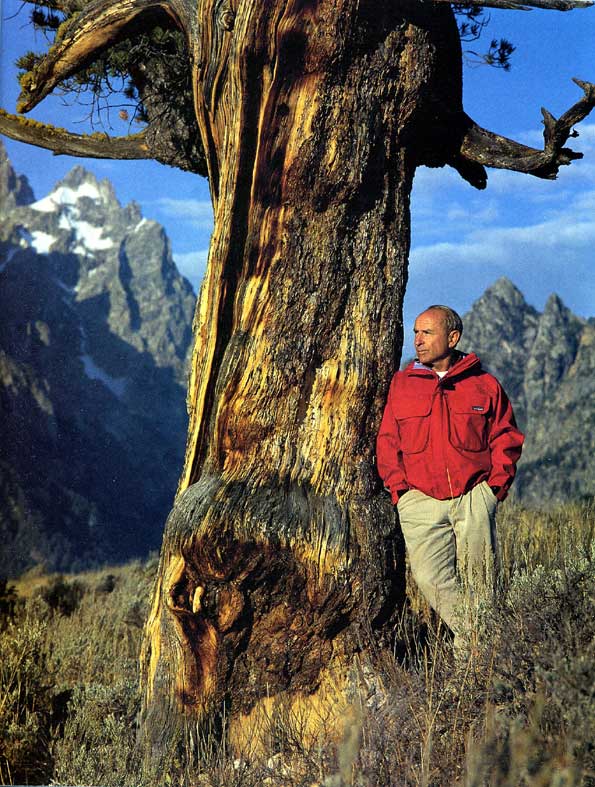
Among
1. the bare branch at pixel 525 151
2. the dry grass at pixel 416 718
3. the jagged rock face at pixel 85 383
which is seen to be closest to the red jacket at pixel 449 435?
the dry grass at pixel 416 718

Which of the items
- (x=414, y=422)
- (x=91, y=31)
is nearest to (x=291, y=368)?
(x=414, y=422)

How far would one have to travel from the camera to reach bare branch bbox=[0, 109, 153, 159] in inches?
252

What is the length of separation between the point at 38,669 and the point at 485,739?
12.2 ft

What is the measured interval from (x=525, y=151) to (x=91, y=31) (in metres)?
2.57

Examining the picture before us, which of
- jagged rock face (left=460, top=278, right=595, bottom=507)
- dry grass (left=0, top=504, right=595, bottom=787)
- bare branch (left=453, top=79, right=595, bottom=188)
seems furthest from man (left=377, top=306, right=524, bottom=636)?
jagged rock face (left=460, top=278, right=595, bottom=507)

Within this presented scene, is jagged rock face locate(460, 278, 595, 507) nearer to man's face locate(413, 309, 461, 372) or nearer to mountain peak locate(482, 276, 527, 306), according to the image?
mountain peak locate(482, 276, 527, 306)

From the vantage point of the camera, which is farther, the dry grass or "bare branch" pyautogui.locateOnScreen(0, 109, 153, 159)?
"bare branch" pyautogui.locateOnScreen(0, 109, 153, 159)

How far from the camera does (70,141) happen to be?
6.61 meters

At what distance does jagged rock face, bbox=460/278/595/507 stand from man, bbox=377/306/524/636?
53.8m

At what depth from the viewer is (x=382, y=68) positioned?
4434 millimetres

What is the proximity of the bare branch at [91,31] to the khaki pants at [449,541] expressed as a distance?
2939 mm

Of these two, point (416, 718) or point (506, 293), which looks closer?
point (416, 718)

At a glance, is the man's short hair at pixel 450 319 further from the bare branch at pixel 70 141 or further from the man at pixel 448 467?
the bare branch at pixel 70 141

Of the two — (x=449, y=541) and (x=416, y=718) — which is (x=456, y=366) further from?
(x=416, y=718)
